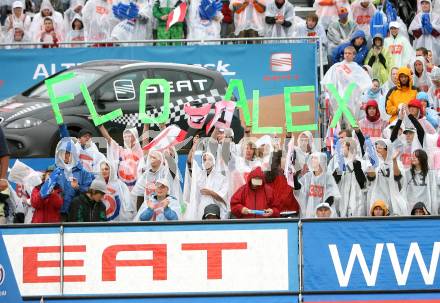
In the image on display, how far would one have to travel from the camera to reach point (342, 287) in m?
15.0

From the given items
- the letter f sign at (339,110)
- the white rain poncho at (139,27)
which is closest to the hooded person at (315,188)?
the letter f sign at (339,110)

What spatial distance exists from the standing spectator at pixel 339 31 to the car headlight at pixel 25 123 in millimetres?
5120

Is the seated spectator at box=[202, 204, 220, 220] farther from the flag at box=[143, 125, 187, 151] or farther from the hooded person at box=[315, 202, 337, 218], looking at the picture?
the flag at box=[143, 125, 187, 151]

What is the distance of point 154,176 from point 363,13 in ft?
23.3

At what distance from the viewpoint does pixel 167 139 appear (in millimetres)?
20406

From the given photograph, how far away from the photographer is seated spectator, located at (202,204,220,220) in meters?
18.1

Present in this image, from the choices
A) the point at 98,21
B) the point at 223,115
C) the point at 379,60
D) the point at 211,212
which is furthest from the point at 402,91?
the point at 98,21

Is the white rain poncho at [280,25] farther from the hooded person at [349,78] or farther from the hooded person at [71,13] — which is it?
the hooded person at [71,13]

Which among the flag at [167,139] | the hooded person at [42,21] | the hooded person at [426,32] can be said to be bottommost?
the flag at [167,139]

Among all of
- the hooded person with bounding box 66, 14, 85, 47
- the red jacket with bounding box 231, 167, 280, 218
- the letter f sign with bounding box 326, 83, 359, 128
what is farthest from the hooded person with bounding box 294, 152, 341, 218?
the hooded person with bounding box 66, 14, 85, 47

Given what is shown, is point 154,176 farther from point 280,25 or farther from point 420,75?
point 280,25

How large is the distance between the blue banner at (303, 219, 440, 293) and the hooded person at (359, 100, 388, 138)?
606 centimetres

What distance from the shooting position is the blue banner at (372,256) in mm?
14953

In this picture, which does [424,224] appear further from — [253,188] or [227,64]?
[227,64]
